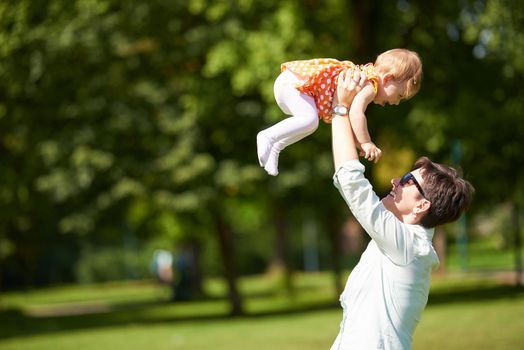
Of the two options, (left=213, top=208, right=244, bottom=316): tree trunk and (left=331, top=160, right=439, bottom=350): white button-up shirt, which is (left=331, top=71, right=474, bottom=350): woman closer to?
(left=331, top=160, right=439, bottom=350): white button-up shirt

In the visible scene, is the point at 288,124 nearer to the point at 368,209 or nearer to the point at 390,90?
the point at 390,90

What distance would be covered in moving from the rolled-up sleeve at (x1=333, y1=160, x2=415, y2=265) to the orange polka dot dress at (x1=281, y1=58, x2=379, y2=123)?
508mm

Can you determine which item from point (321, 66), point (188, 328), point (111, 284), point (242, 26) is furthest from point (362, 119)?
point (111, 284)

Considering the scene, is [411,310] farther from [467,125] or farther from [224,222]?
[224,222]

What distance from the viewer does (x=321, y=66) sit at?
163 inches

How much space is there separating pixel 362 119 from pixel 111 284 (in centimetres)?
4869

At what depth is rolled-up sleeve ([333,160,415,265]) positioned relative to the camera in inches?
146

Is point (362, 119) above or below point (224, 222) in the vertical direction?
above

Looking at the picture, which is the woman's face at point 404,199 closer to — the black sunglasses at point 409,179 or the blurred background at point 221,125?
the black sunglasses at point 409,179

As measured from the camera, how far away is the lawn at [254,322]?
15.2 metres

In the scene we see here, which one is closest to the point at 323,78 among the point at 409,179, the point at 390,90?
the point at 390,90

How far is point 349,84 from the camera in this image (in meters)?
3.96

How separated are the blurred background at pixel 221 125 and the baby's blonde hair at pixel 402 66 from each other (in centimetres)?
973

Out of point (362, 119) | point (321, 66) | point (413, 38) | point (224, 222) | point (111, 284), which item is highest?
point (413, 38)
